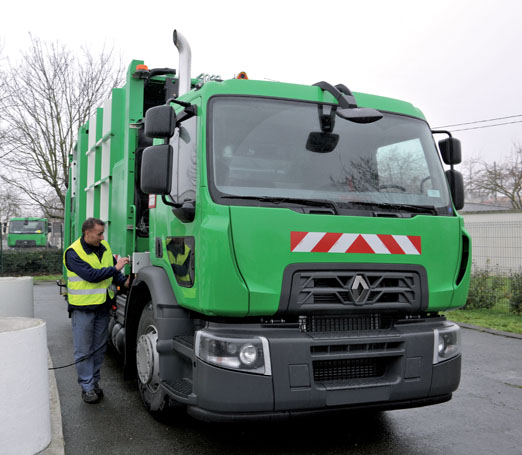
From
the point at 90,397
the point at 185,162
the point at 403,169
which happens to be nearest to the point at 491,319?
the point at 403,169

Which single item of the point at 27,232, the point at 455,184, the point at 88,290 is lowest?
the point at 27,232

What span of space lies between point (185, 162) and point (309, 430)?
2.24m

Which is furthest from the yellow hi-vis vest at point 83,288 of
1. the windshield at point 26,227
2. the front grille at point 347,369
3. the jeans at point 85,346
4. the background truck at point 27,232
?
the windshield at point 26,227

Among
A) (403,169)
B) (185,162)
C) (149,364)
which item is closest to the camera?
(185,162)

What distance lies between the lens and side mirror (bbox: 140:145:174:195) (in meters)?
3.47

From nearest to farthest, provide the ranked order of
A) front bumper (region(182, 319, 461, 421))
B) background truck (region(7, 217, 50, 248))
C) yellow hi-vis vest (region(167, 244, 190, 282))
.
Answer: front bumper (region(182, 319, 461, 421))
yellow hi-vis vest (region(167, 244, 190, 282))
background truck (region(7, 217, 50, 248))

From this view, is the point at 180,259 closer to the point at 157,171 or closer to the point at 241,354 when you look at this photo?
the point at 157,171

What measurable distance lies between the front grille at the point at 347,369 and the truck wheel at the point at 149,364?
1245mm

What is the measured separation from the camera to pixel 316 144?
11.9 feet

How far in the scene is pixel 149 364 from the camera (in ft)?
13.1

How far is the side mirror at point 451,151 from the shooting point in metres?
4.22

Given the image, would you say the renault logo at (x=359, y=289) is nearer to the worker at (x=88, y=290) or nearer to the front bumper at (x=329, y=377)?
the front bumper at (x=329, y=377)

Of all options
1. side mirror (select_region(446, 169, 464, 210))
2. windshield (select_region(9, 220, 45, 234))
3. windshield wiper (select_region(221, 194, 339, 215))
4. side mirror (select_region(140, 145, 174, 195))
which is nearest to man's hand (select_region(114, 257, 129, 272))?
side mirror (select_region(140, 145, 174, 195))

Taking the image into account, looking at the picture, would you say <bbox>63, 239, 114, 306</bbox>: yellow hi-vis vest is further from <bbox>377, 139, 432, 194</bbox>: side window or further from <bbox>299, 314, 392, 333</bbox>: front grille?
<bbox>377, 139, 432, 194</bbox>: side window
